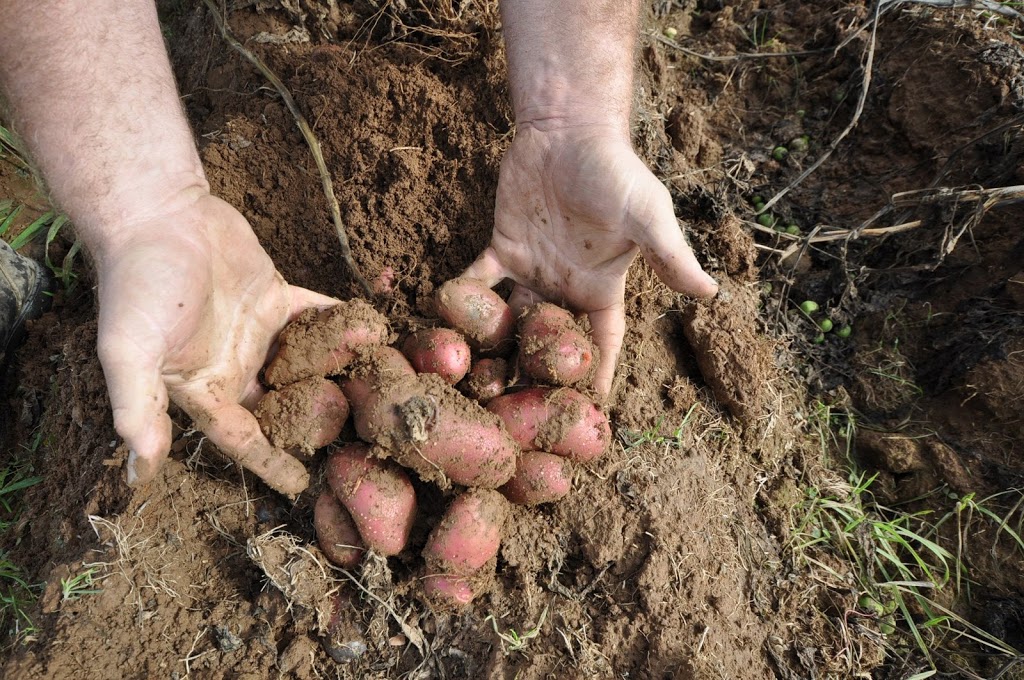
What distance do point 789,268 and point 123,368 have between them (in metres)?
2.75

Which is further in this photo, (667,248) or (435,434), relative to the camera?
(667,248)

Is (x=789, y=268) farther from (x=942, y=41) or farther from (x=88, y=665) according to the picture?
(x=88, y=665)

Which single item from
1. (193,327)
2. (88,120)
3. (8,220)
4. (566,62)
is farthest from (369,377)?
(8,220)

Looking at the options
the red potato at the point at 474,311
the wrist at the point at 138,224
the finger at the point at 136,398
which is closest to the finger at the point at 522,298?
the red potato at the point at 474,311

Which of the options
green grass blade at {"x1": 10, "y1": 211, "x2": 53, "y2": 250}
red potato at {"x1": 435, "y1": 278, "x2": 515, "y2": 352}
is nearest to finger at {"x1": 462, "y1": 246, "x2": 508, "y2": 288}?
red potato at {"x1": 435, "y1": 278, "x2": 515, "y2": 352}

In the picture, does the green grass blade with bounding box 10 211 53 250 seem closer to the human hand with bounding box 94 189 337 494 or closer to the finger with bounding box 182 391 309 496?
the human hand with bounding box 94 189 337 494

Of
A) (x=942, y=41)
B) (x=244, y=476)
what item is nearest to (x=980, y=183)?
(x=942, y=41)

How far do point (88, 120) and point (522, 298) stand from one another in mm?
1656

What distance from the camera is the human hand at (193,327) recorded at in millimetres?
1631

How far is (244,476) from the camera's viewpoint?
2094 millimetres

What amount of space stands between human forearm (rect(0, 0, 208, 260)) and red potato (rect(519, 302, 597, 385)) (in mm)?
1307

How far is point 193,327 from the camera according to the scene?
6.07ft

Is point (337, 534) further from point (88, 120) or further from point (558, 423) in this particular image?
point (88, 120)

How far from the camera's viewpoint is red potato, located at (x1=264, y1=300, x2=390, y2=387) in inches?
81.5
